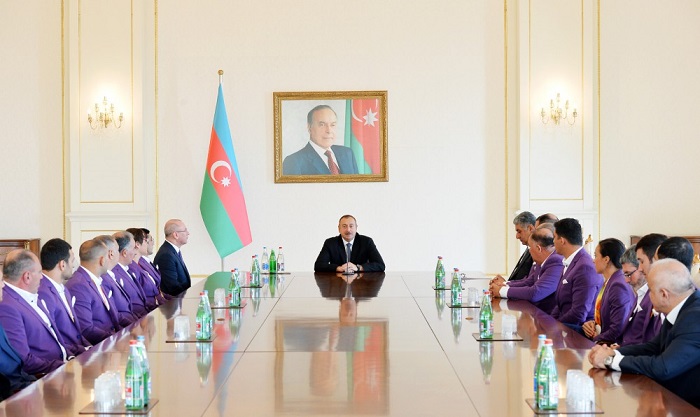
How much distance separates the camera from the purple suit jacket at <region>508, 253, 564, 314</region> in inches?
227

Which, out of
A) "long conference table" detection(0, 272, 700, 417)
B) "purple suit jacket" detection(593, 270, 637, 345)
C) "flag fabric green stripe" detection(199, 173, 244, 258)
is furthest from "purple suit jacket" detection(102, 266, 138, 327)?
"flag fabric green stripe" detection(199, 173, 244, 258)

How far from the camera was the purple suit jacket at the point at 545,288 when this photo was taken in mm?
5758

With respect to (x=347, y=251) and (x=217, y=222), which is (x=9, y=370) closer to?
(x=347, y=251)

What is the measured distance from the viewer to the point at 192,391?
305cm

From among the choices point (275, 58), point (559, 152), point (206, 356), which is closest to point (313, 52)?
point (275, 58)

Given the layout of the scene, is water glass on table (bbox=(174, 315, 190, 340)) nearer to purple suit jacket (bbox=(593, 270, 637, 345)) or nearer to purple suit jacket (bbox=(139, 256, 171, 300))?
purple suit jacket (bbox=(593, 270, 637, 345))

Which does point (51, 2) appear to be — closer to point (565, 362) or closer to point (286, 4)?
point (286, 4)

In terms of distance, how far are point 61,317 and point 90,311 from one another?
17.3 inches

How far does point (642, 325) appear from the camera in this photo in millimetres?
4492

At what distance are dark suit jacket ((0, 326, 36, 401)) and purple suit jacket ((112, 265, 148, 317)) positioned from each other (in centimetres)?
223

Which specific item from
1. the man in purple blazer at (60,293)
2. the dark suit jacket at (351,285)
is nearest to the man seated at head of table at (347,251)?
the dark suit jacket at (351,285)

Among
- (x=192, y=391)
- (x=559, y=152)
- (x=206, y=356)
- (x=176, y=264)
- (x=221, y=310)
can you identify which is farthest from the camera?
(x=559, y=152)

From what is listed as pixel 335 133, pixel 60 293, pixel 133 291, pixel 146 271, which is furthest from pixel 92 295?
pixel 335 133

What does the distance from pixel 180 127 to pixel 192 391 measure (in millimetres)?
7040
